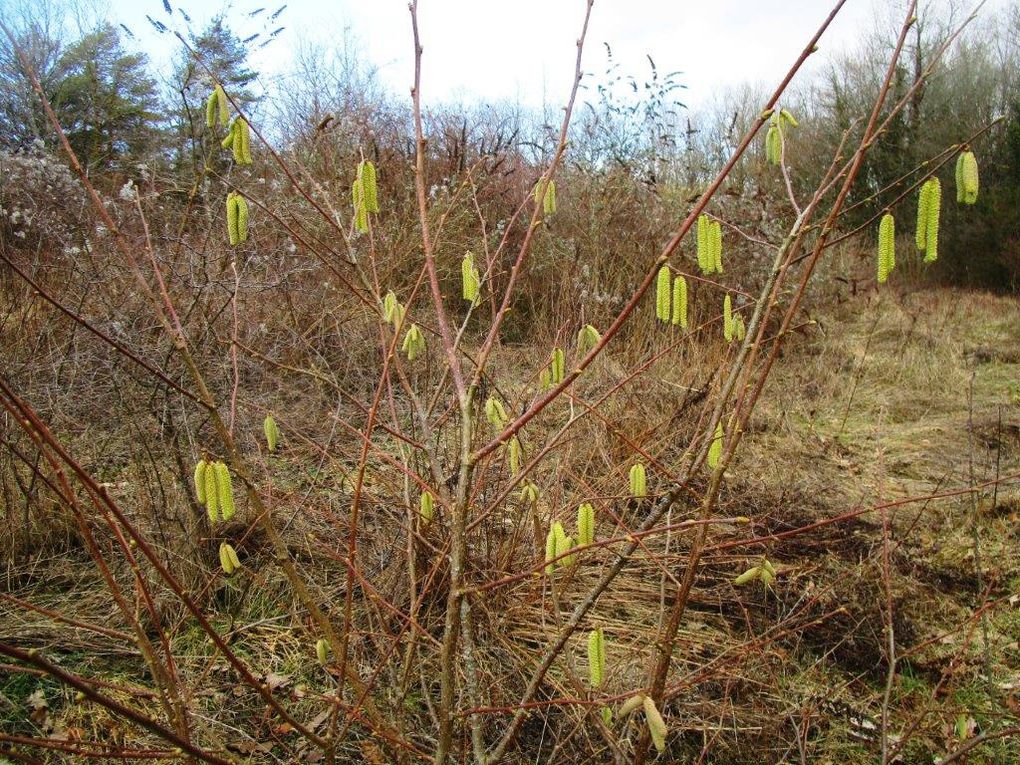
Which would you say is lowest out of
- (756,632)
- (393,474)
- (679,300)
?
(756,632)

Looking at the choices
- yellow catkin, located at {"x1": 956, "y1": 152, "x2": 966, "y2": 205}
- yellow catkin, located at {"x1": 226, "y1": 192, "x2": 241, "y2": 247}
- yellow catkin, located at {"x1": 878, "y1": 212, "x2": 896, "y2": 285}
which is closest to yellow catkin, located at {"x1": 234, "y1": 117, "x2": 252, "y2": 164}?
yellow catkin, located at {"x1": 226, "y1": 192, "x2": 241, "y2": 247}

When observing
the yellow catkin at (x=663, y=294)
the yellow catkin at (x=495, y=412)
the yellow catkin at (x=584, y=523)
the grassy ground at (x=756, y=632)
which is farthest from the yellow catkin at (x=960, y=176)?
the yellow catkin at (x=495, y=412)

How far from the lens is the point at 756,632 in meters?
2.77

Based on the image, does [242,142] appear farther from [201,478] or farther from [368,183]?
[201,478]

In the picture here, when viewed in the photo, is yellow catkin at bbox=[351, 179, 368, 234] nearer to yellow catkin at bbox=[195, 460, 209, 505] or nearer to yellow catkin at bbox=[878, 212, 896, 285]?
yellow catkin at bbox=[195, 460, 209, 505]

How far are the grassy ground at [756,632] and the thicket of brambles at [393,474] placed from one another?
0.02 metres

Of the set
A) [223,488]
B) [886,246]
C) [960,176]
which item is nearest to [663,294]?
[886,246]

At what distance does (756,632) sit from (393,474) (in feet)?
5.30

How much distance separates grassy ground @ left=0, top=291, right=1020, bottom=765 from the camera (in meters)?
2.10

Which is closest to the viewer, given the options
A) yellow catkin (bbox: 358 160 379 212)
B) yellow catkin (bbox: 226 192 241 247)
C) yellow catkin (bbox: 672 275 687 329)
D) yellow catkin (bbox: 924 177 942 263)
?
yellow catkin (bbox: 924 177 942 263)

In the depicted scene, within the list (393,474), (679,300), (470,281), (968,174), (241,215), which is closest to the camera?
(968,174)

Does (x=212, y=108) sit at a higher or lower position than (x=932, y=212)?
higher

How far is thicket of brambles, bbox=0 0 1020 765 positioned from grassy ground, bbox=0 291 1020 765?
0.02 m

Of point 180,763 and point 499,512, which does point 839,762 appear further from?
point 180,763
